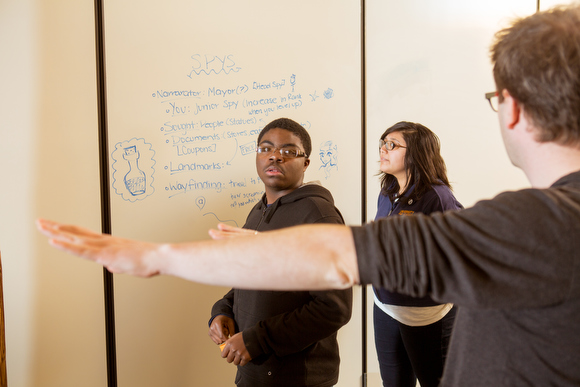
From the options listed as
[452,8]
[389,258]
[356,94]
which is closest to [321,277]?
[389,258]

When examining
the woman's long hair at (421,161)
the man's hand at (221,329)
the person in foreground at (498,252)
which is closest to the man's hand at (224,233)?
the person in foreground at (498,252)

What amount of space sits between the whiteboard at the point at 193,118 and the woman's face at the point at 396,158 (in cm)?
37

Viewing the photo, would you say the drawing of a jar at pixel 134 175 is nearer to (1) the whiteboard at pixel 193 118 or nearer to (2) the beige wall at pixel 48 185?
(1) the whiteboard at pixel 193 118

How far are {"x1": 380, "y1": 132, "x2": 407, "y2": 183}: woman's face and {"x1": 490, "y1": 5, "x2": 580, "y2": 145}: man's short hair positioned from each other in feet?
4.61

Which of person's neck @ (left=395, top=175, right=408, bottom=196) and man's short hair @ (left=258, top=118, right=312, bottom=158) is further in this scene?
person's neck @ (left=395, top=175, right=408, bottom=196)

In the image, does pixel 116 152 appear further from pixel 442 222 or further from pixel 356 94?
pixel 442 222

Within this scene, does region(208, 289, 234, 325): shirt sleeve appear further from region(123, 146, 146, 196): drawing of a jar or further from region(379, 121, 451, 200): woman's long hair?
region(379, 121, 451, 200): woman's long hair

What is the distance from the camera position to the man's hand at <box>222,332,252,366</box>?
50.2 inches

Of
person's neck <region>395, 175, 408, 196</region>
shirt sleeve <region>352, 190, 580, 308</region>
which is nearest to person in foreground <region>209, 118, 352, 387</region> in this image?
person's neck <region>395, 175, 408, 196</region>

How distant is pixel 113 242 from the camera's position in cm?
59

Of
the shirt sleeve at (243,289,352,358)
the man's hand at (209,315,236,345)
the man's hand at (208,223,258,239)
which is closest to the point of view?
the man's hand at (208,223,258,239)

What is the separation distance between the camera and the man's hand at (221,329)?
1428mm

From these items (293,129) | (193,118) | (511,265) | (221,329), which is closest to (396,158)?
(293,129)

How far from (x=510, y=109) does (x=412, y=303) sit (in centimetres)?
129
